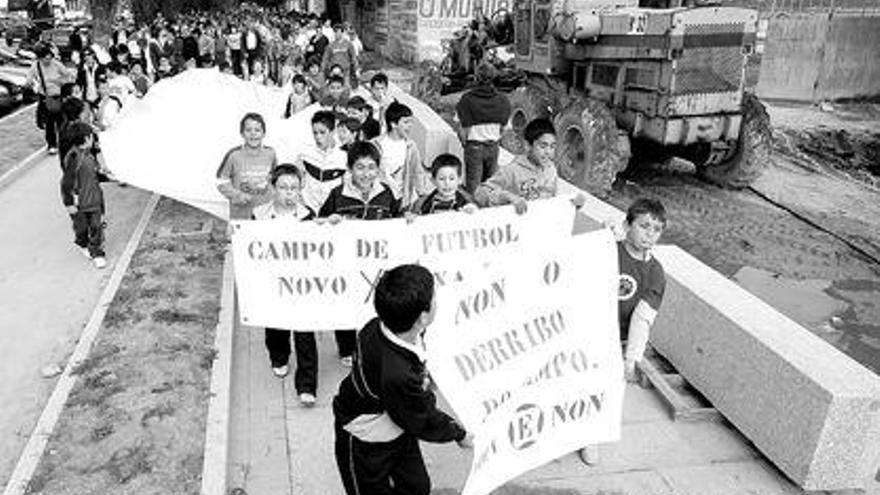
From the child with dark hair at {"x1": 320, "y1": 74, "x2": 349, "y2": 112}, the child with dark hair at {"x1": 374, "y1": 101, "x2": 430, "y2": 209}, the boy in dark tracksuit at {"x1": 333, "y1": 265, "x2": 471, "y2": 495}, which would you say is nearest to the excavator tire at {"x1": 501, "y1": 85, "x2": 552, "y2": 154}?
the child with dark hair at {"x1": 320, "y1": 74, "x2": 349, "y2": 112}

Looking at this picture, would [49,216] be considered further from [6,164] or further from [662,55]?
[662,55]

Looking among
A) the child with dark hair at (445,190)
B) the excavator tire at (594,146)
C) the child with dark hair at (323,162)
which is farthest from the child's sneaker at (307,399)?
the excavator tire at (594,146)

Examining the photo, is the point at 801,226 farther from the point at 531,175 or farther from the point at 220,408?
the point at 220,408

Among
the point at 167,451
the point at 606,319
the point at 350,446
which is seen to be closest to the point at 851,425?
the point at 606,319

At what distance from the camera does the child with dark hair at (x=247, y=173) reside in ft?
18.7

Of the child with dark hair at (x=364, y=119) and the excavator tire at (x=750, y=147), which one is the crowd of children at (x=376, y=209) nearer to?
the child with dark hair at (x=364, y=119)

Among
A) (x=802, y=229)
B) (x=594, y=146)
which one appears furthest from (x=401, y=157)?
(x=802, y=229)

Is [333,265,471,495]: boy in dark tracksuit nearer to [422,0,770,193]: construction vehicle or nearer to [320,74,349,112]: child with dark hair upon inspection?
[320,74,349,112]: child with dark hair

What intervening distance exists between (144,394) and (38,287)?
3057 millimetres

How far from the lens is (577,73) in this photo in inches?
464

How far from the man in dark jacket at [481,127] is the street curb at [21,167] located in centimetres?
692

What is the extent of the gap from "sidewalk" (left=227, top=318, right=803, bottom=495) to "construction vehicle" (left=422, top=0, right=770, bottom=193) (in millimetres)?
5969

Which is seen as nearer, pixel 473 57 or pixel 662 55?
pixel 662 55

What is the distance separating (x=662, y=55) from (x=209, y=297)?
667 centimetres
